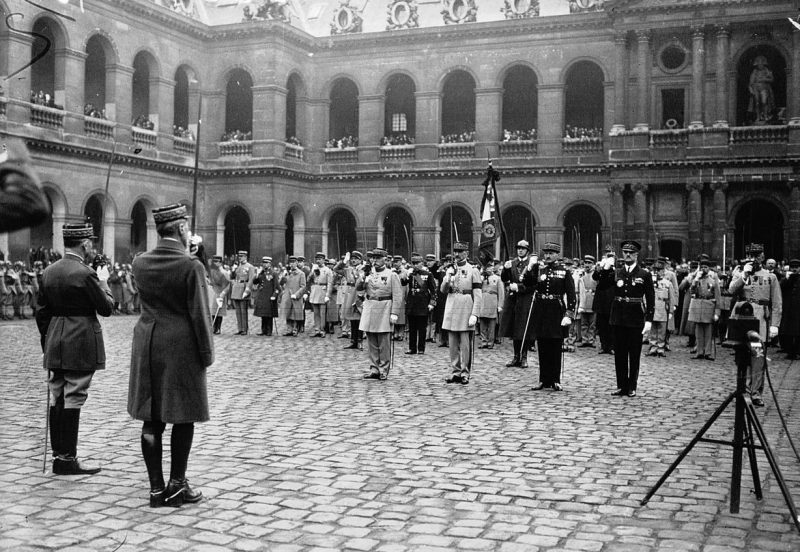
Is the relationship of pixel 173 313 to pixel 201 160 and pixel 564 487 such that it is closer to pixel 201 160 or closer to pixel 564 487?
pixel 564 487

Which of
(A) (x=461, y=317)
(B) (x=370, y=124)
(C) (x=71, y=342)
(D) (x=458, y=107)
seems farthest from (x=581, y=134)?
(C) (x=71, y=342)

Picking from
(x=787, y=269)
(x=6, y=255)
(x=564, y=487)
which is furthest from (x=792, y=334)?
(x=6, y=255)

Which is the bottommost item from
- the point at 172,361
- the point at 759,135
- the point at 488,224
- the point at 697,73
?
the point at 172,361

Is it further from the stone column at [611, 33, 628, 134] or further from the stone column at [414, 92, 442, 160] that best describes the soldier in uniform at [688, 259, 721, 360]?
the stone column at [414, 92, 442, 160]

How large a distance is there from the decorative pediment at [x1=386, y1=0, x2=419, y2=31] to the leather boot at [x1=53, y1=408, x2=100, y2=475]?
1218 inches

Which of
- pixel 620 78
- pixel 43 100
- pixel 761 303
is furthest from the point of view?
pixel 620 78

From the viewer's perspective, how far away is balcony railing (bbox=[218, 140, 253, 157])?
34594mm

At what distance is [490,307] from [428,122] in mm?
17788

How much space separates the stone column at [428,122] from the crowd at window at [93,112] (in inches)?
475

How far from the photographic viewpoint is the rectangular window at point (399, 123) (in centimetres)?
3762

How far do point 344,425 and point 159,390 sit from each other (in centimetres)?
337

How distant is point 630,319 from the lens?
11508 mm

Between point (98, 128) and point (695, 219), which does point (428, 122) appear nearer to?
point (695, 219)

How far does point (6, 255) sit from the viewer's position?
26.4m
